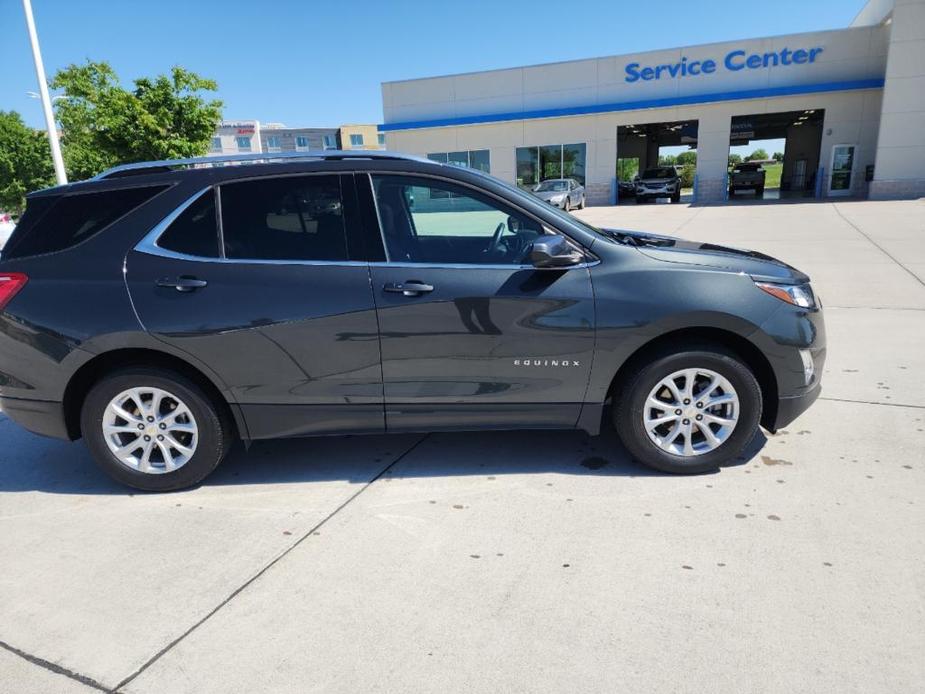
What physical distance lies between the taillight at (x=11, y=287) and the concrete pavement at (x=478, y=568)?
1145mm

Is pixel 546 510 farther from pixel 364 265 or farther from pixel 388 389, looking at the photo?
pixel 364 265

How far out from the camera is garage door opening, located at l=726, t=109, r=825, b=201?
30.8 meters

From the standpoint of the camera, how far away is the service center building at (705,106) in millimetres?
24250

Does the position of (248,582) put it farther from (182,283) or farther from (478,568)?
(182,283)

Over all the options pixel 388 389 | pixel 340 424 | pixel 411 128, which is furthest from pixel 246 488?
pixel 411 128

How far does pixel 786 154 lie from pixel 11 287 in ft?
152

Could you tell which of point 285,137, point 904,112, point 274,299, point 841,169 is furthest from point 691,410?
point 285,137

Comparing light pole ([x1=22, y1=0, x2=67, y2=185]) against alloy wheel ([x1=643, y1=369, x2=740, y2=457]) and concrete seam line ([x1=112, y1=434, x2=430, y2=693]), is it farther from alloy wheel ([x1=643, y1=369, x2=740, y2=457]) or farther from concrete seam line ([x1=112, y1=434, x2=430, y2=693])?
alloy wheel ([x1=643, y1=369, x2=740, y2=457])

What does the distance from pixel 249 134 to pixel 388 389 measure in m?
90.9

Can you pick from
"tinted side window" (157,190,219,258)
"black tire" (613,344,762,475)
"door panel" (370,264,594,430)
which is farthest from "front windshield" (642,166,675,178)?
"tinted side window" (157,190,219,258)

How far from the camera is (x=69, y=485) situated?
3764mm

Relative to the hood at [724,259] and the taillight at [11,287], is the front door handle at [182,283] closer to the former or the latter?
the taillight at [11,287]

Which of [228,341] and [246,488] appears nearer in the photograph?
[228,341]

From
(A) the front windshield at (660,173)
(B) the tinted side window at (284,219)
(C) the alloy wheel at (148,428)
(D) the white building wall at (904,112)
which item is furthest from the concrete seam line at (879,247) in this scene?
(A) the front windshield at (660,173)
